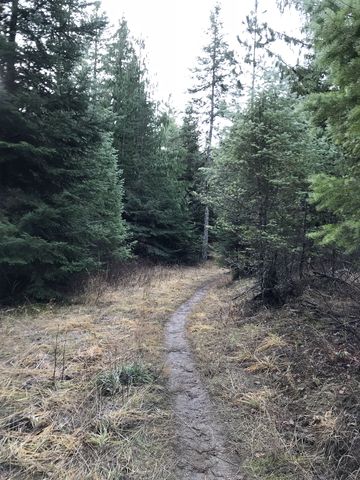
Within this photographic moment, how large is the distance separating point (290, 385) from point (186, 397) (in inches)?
50.7

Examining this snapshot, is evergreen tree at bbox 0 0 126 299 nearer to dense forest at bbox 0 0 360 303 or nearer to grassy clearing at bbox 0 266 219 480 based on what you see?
dense forest at bbox 0 0 360 303

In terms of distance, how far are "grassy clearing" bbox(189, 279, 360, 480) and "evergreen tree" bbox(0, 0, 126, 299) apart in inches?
168

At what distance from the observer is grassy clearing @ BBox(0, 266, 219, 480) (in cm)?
331

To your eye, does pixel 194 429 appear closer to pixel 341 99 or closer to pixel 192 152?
pixel 341 99

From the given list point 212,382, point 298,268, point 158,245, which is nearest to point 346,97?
point 212,382

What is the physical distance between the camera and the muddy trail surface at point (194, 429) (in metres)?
3.31

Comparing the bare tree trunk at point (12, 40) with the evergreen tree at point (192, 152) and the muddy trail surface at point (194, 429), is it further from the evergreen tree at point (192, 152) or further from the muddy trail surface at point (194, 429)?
the evergreen tree at point (192, 152)

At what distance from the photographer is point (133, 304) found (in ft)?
31.6

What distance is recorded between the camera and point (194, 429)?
393 cm

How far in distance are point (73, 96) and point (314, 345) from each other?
842cm

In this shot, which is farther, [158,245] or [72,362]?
[158,245]

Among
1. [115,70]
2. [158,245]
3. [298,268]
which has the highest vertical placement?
[115,70]

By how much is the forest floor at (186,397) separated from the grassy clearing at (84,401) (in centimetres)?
1

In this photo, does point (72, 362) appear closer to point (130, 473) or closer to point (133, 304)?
point (130, 473)
